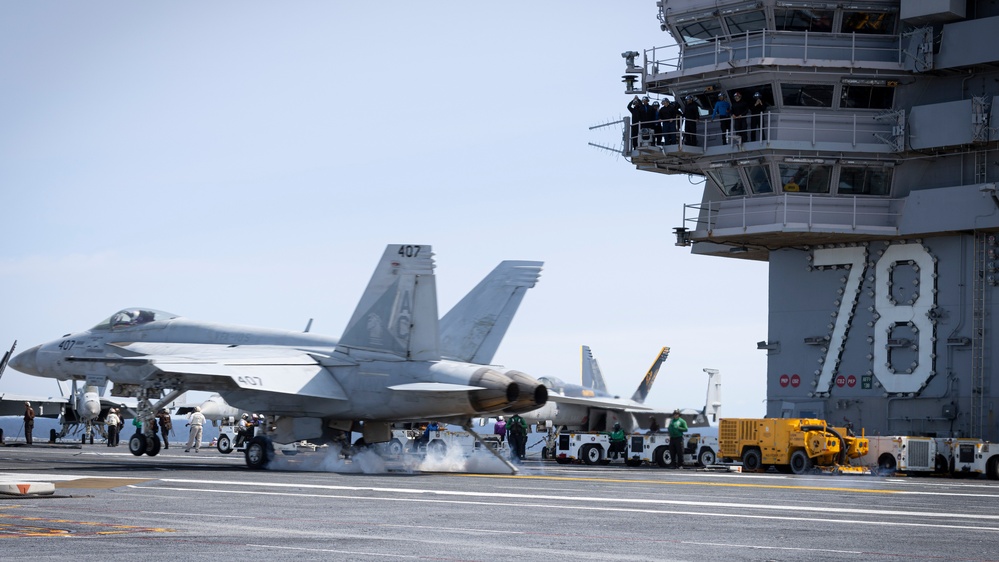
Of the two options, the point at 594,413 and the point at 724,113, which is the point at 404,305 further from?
the point at 594,413

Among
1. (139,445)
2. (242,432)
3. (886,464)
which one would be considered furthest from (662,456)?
(242,432)

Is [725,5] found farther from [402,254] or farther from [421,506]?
[421,506]

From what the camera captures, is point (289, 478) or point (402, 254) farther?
point (402, 254)

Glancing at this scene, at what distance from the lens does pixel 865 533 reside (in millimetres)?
11883

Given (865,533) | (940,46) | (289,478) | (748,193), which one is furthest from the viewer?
(748,193)

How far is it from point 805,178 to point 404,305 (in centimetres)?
1491

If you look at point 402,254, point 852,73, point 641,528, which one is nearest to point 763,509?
point 641,528

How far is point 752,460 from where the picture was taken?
29.5 metres

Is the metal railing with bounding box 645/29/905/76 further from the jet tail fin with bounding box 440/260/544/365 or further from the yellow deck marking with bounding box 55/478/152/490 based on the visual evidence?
the yellow deck marking with bounding box 55/478/152/490

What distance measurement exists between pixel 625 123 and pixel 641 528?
82.7 ft

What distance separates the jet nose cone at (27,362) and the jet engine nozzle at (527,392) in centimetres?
1294

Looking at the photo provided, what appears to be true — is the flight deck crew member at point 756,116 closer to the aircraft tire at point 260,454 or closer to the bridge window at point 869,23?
the bridge window at point 869,23

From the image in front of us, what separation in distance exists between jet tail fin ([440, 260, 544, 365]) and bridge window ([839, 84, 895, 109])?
12.4 m

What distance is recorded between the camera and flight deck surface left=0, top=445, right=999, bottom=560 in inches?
381
